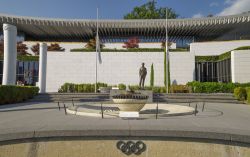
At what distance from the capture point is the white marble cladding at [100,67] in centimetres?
3316

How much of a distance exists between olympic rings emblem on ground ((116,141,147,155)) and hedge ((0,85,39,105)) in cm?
1480

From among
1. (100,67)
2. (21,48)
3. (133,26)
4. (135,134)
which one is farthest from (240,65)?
(21,48)

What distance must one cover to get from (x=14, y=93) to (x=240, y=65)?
1000 inches

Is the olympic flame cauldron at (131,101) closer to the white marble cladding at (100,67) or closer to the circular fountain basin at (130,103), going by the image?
the circular fountain basin at (130,103)

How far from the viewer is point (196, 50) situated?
119 ft

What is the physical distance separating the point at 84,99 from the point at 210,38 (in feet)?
125

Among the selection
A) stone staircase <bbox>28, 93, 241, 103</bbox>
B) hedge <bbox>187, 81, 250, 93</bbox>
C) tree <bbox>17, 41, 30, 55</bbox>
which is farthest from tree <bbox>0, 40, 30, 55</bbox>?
hedge <bbox>187, 81, 250, 93</bbox>

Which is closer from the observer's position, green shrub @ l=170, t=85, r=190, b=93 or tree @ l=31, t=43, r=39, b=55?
green shrub @ l=170, t=85, r=190, b=93

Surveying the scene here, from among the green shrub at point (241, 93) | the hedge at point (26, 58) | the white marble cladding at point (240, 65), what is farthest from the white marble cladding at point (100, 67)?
the green shrub at point (241, 93)

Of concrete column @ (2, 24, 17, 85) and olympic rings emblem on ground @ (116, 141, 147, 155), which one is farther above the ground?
concrete column @ (2, 24, 17, 85)

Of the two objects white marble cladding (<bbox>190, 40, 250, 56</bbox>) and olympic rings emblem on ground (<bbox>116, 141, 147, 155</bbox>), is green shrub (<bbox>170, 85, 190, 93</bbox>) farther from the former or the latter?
olympic rings emblem on ground (<bbox>116, 141, 147, 155</bbox>)

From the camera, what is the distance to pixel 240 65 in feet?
95.8

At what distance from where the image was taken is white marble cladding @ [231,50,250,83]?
29.0 m

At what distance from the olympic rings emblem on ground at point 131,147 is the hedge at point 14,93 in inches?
582
